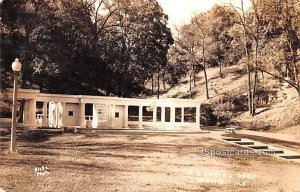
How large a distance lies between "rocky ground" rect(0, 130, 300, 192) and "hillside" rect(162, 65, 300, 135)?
75 cm

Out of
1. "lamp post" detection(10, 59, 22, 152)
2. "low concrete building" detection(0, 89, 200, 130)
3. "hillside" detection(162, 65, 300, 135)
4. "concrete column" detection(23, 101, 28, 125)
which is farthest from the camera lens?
"low concrete building" detection(0, 89, 200, 130)

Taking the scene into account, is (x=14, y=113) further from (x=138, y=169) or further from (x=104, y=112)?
(x=104, y=112)

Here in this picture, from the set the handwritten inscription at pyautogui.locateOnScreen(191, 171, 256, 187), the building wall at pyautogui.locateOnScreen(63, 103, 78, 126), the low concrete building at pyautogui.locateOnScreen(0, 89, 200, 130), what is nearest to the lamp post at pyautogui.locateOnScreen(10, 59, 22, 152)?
the low concrete building at pyautogui.locateOnScreen(0, 89, 200, 130)

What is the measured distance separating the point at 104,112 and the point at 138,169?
5759mm

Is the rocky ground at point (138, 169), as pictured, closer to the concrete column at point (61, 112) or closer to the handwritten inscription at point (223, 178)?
the handwritten inscription at point (223, 178)

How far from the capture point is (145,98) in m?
11.1

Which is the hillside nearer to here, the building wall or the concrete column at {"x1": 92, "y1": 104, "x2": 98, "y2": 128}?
the concrete column at {"x1": 92, "y1": 104, "x2": 98, "y2": 128}

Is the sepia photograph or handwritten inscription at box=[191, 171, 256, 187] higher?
the sepia photograph

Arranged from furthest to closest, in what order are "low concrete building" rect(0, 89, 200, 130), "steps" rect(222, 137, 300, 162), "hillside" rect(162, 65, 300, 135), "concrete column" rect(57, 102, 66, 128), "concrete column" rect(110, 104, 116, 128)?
"concrete column" rect(110, 104, 116, 128), "concrete column" rect(57, 102, 66, 128), "low concrete building" rect(0, 89, 200, 130), "hillside" rect(162, 65, 300, 135), "steps" rect(222, 137, 300, 162)

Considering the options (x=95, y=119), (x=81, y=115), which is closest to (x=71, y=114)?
(x=81, y=115)

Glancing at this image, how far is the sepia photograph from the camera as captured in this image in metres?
5.61

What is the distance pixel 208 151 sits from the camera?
6.39 metres

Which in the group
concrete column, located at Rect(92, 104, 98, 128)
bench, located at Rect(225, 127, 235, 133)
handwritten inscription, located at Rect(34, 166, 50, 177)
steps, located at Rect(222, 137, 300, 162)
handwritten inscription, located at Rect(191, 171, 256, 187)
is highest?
concrete column, located at Rect(92, 104, 98, 128)

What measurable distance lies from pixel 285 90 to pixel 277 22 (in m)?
1.61
